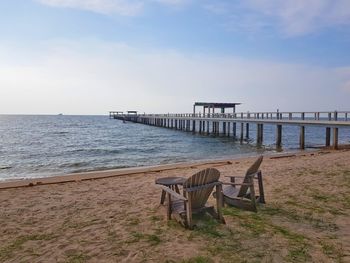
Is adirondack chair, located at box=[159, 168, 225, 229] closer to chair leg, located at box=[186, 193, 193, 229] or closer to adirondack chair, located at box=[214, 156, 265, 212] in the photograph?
chair leg, located at box=[186, 193, 193, 229]

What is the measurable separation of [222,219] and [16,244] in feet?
9.68

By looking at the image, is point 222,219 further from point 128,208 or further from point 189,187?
point 128,208

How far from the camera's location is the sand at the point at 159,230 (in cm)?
411

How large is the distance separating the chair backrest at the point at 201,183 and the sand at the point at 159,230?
375 millimetres

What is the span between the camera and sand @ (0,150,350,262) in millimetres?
4105

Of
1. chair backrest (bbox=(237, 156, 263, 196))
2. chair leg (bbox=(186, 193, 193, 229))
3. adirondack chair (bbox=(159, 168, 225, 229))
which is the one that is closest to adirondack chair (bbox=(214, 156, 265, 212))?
chair backrest (bbox=(237, 156, 263, 196))

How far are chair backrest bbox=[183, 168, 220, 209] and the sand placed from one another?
1.23 ft

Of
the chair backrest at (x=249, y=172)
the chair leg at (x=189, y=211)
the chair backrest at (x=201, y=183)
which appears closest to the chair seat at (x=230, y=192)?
the chair backrest at (x=249, y=172)

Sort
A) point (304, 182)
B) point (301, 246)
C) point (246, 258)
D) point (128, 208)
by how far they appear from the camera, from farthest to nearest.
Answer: point (304, 182) → point (128, 208) → point (301, 246) → point (246, 258)

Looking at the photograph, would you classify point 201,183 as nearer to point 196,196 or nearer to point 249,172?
point 196,196

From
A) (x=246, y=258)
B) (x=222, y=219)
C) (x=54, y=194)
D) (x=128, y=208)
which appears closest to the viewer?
(x=246, y=258)

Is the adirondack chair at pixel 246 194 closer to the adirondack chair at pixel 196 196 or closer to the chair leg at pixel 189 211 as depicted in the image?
the adirondack chair at pixel 196 196

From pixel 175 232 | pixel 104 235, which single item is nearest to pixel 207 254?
pixel 175 232

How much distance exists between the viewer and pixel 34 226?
5.38m
